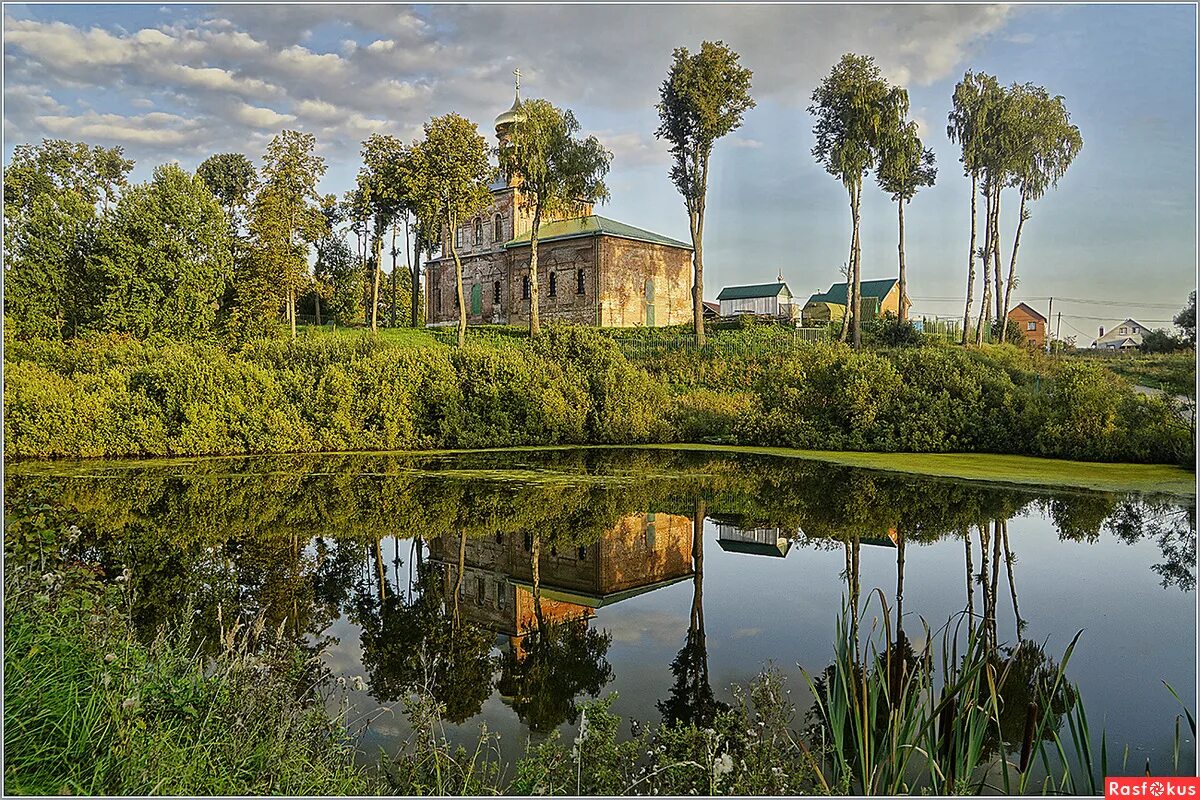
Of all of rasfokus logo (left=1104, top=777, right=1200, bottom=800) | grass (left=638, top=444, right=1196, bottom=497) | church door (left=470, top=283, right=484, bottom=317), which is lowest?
rasfokus logo (left=1104, top=777, right=1200, bottom=800)

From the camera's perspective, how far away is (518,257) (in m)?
32.2

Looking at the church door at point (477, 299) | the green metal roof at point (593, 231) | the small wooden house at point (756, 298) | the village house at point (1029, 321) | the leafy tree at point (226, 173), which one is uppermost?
the leafy tree at point (226, 173)

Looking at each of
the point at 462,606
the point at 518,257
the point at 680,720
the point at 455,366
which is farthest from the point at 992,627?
the point at 518,257

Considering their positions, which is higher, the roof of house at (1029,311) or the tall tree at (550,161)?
the tall tree at (550,161)

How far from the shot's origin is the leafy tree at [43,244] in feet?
69.7

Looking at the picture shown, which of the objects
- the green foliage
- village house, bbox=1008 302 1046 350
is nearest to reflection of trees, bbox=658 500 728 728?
the green foliage

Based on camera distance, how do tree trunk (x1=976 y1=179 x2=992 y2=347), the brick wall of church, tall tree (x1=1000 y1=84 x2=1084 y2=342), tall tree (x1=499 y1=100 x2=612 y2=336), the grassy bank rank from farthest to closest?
the brick wall of church
tall tree (x1=499 y1=100 x2=612 y2=336)
tree trunk (x1=976 y1=179 x2=992 y2=347)
tall tree (x1=1000 y1=84 x2=1084 y2=342)
the grassy bank

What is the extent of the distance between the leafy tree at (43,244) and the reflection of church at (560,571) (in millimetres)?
18007

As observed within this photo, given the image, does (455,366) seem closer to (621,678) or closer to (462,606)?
(462,606)

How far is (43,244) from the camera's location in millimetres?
22922

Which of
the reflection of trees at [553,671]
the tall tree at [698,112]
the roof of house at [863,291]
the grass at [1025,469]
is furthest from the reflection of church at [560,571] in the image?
the roof of house at [863,291]

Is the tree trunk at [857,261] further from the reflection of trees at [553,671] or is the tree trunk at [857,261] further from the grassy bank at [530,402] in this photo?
the reflection of trees at [553,671]

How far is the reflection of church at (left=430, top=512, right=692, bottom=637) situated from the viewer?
567 cm

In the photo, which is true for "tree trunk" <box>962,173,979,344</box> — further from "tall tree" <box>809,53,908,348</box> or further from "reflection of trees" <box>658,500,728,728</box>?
"reflection of trees" <box>658,500,728,728</box>
